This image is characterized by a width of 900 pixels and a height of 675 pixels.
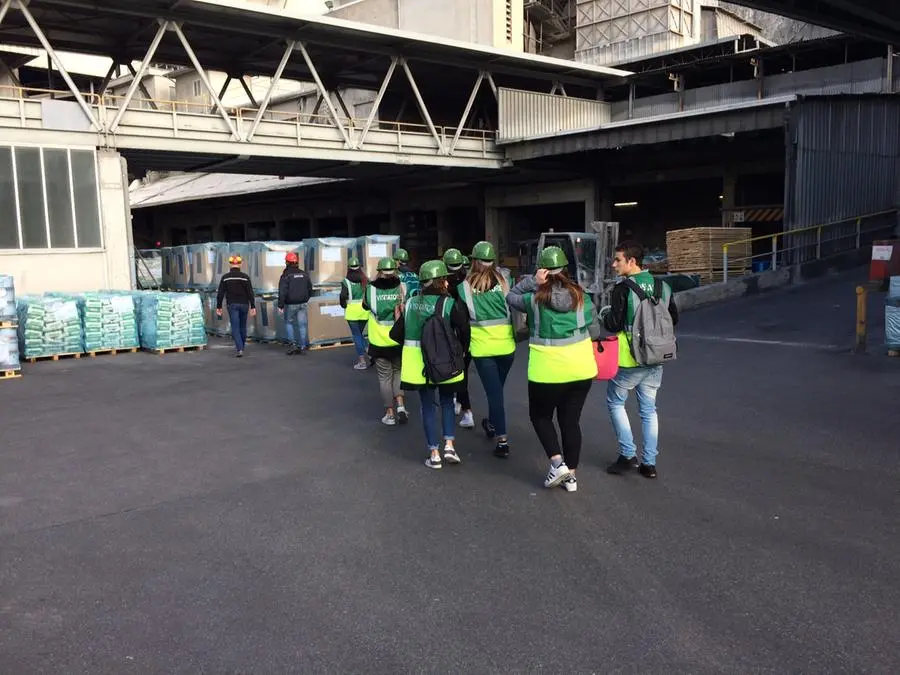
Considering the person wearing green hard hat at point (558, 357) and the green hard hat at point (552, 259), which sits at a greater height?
the green hard hat at point (552, 259)

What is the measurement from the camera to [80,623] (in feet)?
12.7

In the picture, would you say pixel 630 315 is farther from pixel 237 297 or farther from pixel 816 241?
pixel 816 241

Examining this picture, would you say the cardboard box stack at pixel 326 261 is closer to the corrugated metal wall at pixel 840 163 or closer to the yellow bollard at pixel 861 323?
the yellow bollard at pixel 861 323

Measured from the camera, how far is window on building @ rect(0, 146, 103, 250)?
19.2m

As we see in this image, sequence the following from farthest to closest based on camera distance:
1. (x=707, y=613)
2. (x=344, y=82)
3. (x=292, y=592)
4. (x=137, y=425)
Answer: (x=344, y=82) < (x=137, y=425) < (x=292, y=592) < (x=707, y=613)

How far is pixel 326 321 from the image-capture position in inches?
571

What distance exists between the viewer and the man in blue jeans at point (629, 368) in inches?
227

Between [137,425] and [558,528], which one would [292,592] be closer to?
[558,528]

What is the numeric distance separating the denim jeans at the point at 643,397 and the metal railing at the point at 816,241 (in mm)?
13282

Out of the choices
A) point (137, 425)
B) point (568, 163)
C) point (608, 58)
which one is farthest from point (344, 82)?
point (137, 425)

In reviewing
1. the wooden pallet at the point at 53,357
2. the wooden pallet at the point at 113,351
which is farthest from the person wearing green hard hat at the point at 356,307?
the wooden pallet at the point at 53,357

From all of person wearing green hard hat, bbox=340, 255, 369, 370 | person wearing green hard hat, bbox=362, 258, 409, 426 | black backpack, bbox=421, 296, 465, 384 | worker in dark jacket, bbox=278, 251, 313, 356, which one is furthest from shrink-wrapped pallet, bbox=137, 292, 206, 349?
black backpack, bbox=421, 296, 465, 384

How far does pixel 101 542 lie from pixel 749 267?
63.4 ft

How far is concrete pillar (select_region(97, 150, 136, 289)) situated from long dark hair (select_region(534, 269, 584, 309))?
18517 millimetres
